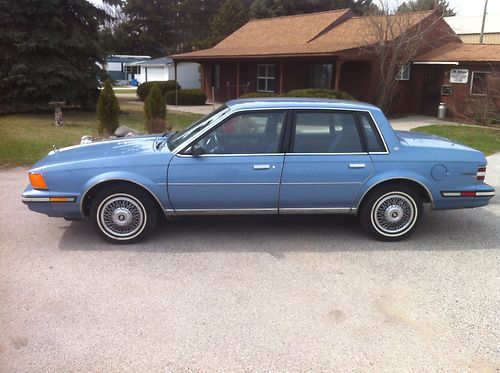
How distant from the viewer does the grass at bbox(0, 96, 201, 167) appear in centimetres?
1047

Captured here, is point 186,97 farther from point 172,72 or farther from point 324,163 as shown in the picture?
point 324,163

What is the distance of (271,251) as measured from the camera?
4977mm

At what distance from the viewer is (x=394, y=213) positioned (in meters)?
5.21

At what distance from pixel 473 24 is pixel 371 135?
146 feet

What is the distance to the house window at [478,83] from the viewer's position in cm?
1872

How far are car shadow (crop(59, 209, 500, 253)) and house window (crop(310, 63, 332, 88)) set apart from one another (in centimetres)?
1720

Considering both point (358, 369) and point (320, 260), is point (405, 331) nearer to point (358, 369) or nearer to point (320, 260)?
point (358, 369)

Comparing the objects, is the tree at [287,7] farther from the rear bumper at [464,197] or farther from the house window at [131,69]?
the rear bumper at [464,197]

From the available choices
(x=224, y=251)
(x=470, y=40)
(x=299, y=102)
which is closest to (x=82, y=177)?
(x=224, y=251)

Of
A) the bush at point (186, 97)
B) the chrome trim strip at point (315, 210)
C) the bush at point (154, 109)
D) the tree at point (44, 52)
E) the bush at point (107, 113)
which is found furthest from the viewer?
the bush at point (186, 97)

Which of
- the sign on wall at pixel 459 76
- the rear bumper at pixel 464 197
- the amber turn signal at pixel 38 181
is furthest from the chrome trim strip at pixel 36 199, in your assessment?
the sign on wall at pixel 459 76

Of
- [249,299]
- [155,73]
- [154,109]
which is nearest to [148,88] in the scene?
[155,73]

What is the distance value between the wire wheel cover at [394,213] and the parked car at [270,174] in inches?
0.4

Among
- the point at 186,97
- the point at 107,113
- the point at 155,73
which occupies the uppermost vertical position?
the point at 155,73
